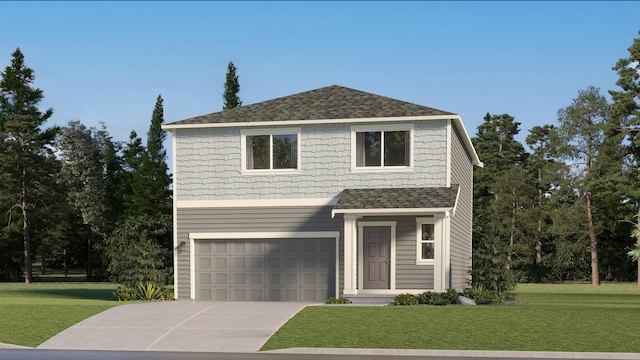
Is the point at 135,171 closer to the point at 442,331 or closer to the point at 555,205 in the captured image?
the point at 555,205

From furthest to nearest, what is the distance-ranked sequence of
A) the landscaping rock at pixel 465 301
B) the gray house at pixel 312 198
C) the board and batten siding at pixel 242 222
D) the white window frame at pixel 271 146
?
the white window frame at pixel 271 146, the board and batten siding at pixel 242 222, the gray house at pixel 312 198, the landscaping rock at pixel 465 301

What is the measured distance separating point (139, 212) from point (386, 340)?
4323cm

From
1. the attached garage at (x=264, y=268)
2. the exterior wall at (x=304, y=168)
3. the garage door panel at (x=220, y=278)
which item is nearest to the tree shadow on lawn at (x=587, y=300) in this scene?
the exterior wall at (x=304, y=168)

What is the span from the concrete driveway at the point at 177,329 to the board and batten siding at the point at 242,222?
14.0 feet

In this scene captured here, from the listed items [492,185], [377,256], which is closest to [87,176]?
[492,185]

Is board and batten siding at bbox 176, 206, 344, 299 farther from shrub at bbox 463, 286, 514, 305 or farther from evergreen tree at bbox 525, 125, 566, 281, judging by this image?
evergreen tree at bbox 525, 125, 566, 281

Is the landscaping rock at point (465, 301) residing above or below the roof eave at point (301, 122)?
below

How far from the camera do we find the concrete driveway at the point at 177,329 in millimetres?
17391

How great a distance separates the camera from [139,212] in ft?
189

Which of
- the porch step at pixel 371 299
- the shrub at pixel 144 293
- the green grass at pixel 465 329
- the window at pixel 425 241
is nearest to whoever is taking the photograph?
the green grass at pixel 465 329

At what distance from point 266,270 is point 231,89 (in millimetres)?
28932

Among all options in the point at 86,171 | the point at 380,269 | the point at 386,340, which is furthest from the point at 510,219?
the point at 386,340

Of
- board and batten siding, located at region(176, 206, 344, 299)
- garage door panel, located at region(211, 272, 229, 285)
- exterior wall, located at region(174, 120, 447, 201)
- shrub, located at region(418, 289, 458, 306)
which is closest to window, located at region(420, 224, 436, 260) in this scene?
exterior wall, located at region(174, 120, 447, 201)

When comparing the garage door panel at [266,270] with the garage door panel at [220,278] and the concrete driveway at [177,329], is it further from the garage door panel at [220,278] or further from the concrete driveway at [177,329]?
the concrete driveway at [177,329]
